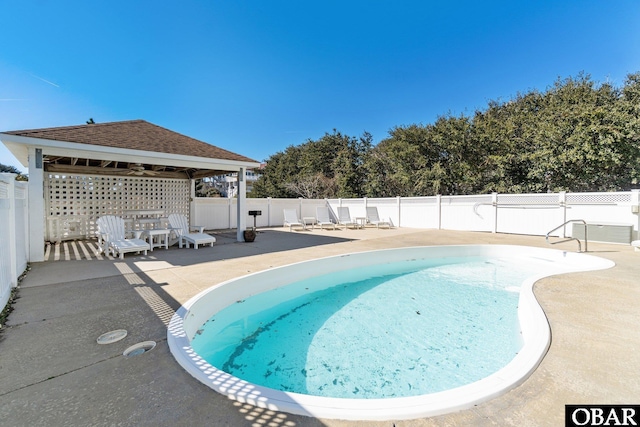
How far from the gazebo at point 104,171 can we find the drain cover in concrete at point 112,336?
538cm

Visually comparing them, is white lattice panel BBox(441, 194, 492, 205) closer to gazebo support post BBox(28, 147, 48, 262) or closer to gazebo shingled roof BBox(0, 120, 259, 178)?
gazebo shingled roof BBox(0, 120, 259, 178)

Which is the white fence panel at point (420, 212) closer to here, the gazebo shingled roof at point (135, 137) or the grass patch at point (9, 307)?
the gazebo shingled roof at point (135, 137)

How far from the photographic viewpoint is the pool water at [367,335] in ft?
9.43

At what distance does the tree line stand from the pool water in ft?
37.3

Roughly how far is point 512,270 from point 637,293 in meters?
3.28

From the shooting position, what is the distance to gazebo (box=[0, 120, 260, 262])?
249 inches

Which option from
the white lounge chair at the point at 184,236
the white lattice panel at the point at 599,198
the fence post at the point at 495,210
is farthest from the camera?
the fence post at the point at 495,210

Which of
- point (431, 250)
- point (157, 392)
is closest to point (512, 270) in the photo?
point (431, 250)

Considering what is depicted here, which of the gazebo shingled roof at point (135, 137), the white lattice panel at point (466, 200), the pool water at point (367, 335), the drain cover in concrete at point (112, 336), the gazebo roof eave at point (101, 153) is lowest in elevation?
the pool water at point (367, 335)

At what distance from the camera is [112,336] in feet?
9.07

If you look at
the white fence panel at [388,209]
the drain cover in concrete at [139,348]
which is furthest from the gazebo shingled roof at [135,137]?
the white fence panel at [388,209]

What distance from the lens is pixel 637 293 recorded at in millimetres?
4043

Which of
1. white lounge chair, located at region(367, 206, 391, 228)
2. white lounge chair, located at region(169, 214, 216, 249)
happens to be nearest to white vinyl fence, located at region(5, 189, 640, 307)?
white lounge chair, located at region(367, 206, 391, 228)

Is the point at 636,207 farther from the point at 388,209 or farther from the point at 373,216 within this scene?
the point at 373,216
